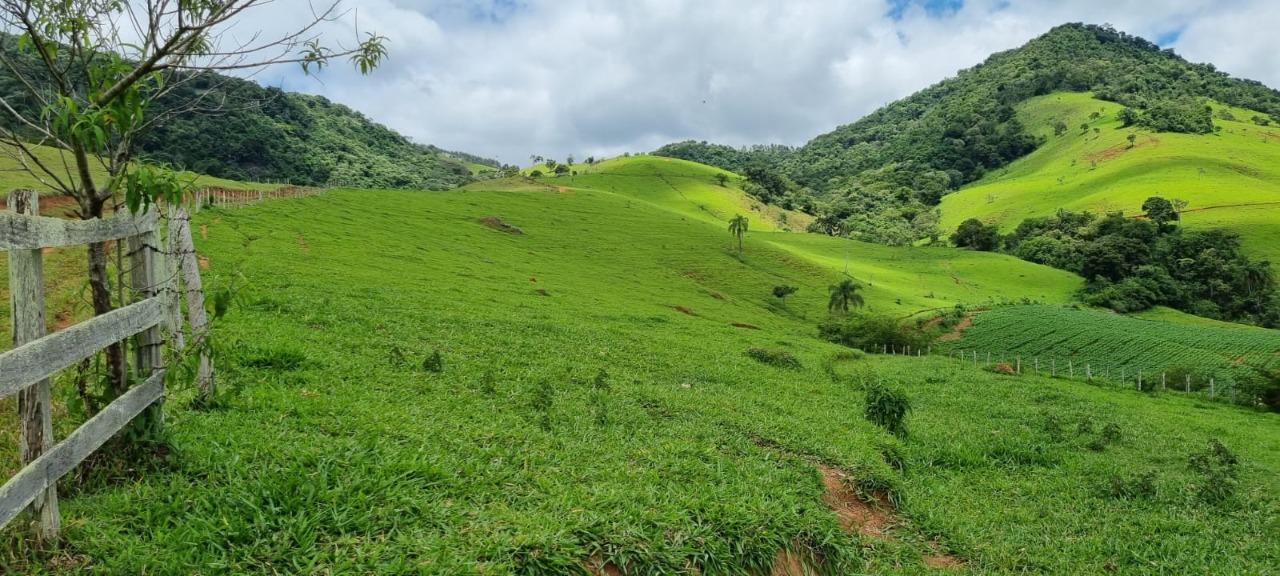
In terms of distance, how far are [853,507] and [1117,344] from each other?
51028 mm

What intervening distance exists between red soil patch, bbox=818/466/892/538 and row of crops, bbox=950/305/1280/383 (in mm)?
41060

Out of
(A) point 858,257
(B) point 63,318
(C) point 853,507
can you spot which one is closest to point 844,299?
(A) point 858,257

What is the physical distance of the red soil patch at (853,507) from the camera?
8.13m

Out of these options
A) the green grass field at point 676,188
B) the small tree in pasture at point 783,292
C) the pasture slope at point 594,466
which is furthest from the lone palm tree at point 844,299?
the green grass field at point 676,188

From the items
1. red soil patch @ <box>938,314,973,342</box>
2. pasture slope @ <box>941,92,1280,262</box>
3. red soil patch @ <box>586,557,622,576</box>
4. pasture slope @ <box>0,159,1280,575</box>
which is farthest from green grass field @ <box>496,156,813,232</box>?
red soil patch @ <box>586,557,622,576</box>

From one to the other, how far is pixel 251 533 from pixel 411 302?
19499 millimetres

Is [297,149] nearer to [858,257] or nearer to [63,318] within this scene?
[858,257]

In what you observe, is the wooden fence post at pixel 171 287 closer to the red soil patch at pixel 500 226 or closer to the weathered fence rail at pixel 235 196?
the weathered fence rail at pixel 235 196

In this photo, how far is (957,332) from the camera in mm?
58094

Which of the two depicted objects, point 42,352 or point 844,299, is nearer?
point 42,352

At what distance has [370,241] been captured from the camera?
146 feet

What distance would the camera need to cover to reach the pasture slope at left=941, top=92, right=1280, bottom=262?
339 feet

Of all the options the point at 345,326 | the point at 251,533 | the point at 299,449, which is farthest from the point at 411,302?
the point at 251,533

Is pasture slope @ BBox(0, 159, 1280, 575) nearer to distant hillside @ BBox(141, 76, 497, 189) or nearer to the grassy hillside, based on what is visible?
the grassy hillside
